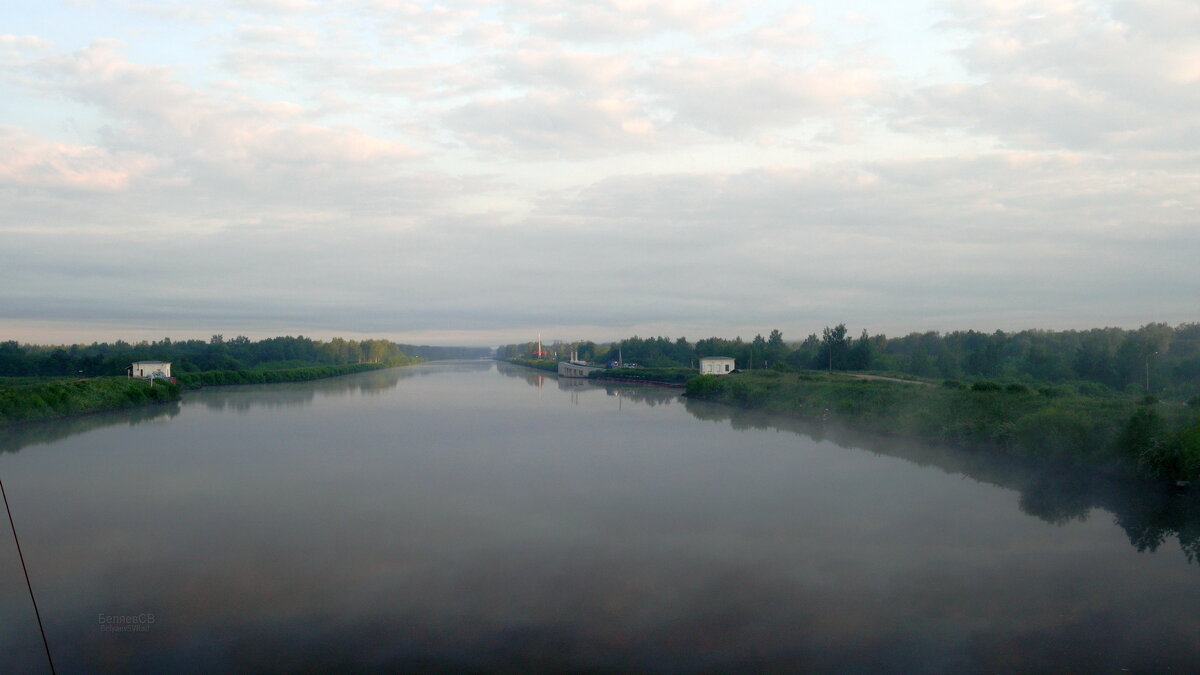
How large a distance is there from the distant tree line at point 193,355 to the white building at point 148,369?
2.66 feet

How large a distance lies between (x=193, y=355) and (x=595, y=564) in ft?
214

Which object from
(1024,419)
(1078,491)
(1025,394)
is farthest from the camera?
(1025,394)

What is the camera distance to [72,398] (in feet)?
90.4

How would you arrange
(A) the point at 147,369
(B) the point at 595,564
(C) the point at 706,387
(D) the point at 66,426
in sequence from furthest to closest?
(A) the point at 147,369
(C) the point at 706,387
(D) the point at 66,426
(B) the point at 595,564

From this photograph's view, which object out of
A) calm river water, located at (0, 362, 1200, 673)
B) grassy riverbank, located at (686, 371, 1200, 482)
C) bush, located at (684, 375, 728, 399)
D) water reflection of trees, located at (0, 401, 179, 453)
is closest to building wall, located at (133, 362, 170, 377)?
water reflection of trees, located at (0, 401, 179, 453)

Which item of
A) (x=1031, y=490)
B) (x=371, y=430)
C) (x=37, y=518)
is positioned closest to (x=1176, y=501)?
(x=1031, y=490)

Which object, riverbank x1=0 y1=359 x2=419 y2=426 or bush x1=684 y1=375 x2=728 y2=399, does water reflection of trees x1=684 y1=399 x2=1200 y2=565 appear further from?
riverbank x1=0 y1=359 x2=419 y2=426

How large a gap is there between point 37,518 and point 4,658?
20.9 ft

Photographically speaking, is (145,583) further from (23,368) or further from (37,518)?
(23,368)

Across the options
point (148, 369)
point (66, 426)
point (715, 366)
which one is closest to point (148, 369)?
point (148, 369)

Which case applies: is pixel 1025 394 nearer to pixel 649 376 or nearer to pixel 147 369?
pixel 649 376

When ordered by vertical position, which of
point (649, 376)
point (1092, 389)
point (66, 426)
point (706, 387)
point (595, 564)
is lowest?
point (595, 564)

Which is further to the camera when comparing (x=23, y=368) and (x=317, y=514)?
(x=23, y=368)

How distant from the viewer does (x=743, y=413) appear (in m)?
28.8
